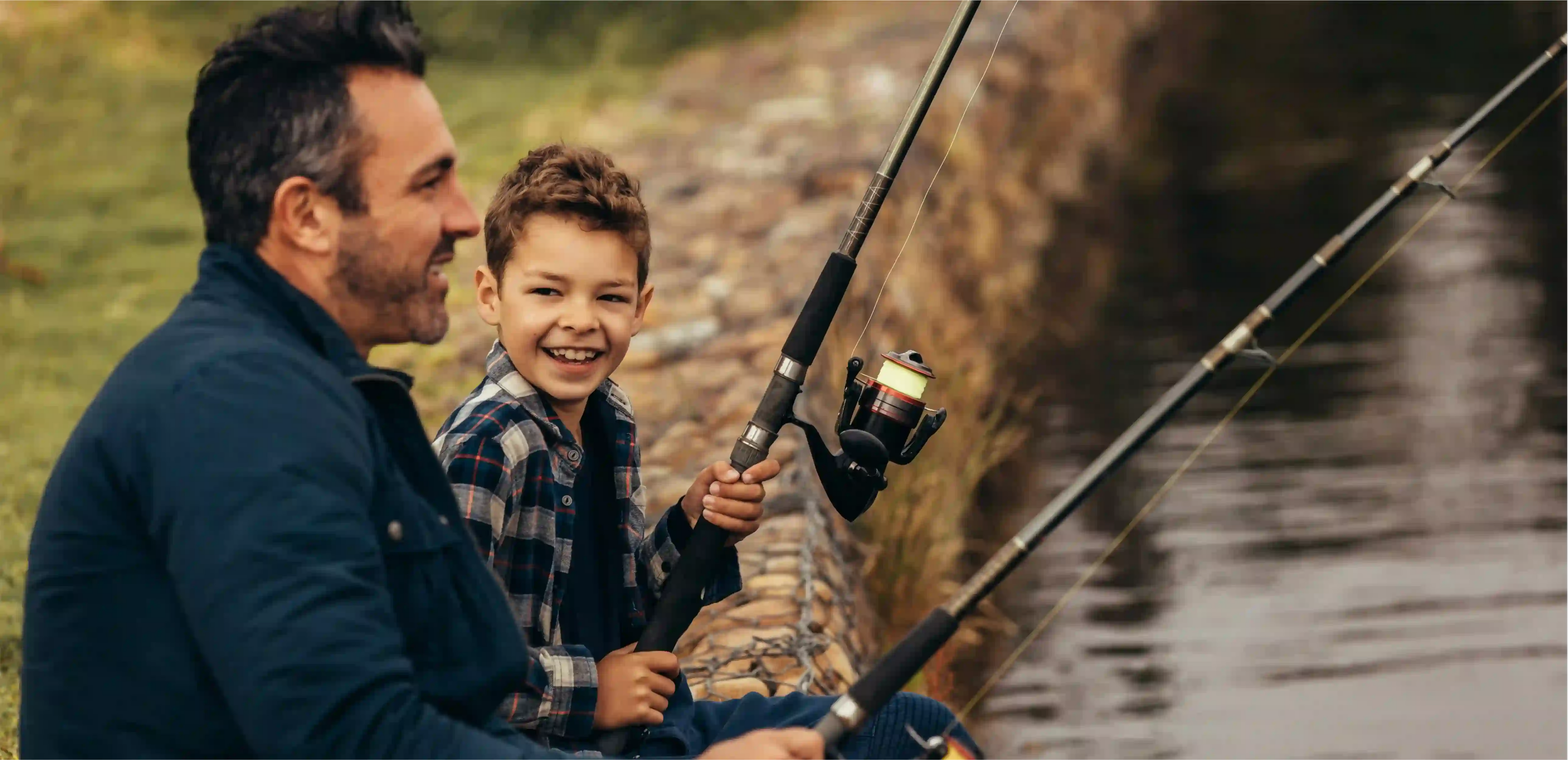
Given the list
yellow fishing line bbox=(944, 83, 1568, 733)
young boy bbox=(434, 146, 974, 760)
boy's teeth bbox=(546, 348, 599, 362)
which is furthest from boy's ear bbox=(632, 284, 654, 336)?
yellow fishing line bbox=(944, 83, 1568, 733)

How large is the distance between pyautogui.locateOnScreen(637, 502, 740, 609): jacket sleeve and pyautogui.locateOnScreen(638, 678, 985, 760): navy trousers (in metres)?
0.14

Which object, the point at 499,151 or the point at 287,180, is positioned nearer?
the point at 287,180

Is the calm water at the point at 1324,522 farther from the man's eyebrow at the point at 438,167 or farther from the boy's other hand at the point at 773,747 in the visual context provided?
the man's eyebrow at the point at 438,167

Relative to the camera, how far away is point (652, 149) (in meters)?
8.22

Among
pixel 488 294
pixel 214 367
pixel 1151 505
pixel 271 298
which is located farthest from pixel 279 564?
pixel 1151 505

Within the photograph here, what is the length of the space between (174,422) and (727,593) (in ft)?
3.48

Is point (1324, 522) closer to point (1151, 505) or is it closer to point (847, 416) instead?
point (1151, 505)

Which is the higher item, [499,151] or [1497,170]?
[1497,170]

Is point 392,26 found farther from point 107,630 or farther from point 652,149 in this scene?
point 652,149

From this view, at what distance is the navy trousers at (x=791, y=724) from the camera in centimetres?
215

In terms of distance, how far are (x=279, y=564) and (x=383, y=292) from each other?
1.21 ft

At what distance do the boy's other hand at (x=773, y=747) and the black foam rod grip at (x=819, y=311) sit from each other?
68 cm

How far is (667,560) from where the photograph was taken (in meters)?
2.46

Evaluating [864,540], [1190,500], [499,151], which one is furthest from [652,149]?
[864,540]
